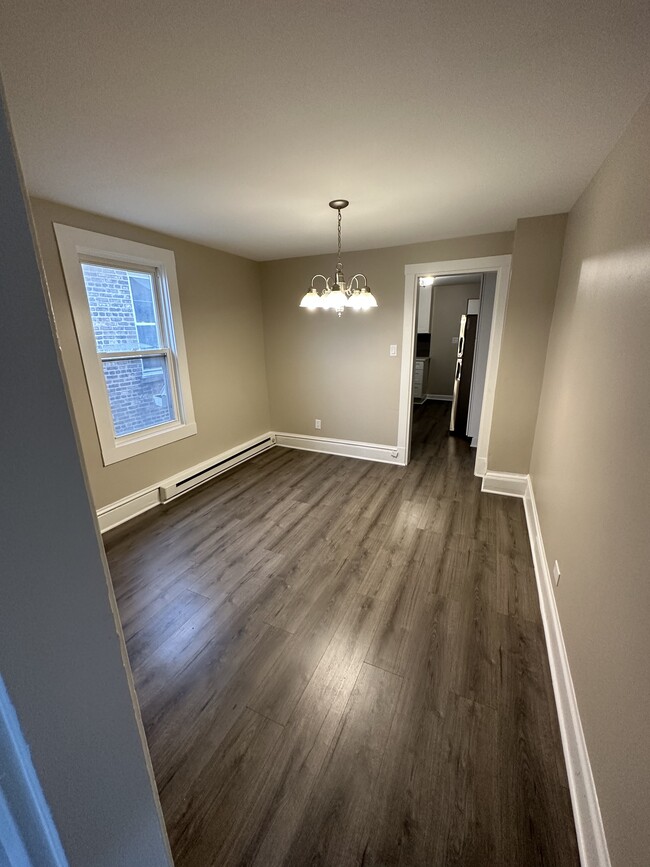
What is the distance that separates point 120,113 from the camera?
1373 millimetres

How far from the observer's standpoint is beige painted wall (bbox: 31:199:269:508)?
7.95 feet

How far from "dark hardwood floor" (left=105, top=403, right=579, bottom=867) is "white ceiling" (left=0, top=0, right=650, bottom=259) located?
236 centimetres

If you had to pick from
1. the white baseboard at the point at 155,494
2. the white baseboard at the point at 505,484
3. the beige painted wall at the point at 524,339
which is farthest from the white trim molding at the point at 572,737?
the white baseboard at the point at 155,494

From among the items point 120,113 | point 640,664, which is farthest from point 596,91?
point 640,664

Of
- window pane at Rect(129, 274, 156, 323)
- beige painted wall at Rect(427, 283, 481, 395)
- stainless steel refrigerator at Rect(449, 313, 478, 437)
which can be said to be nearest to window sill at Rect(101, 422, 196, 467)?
window pane at Rect(129, 274, 156, 323)

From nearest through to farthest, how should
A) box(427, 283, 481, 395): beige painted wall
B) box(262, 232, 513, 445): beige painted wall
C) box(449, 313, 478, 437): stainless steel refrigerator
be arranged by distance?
1. box(262, 232, 513, 445): beige painted wall
2. box(449, 313, 478, 437): stainless steel refrigerator
3. box(427, 283, 481, 395): beige painted wall

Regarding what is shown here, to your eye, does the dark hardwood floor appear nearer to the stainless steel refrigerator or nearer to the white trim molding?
the white trim molding

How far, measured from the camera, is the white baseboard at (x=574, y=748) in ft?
3.42

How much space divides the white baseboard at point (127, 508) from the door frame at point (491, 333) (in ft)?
8.68

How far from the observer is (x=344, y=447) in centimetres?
441

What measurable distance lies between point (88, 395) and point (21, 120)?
1.65 meters

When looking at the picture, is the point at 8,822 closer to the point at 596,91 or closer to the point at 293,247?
the point at 596,91

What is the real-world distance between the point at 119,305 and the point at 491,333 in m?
3.27

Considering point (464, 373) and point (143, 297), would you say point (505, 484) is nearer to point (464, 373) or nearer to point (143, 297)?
point (464, 373)
